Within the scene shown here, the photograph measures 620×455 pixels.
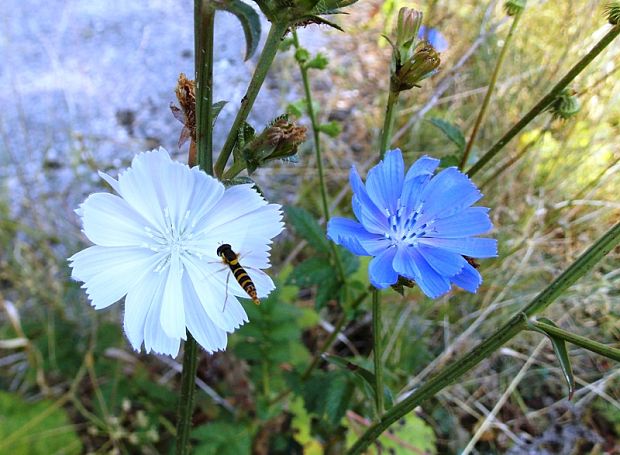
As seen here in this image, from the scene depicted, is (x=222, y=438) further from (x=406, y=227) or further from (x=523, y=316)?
(x=523, y=316)

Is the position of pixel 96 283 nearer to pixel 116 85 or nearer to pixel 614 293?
pixel 614 293

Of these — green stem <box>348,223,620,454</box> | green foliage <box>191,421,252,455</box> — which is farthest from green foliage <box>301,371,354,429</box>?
green stem <box>348,223,620,454</box>

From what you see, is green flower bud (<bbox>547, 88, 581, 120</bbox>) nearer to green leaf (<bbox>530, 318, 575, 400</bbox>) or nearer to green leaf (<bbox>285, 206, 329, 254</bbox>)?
green leaf (<bbox>530, 318, 575, 400</bbox>)

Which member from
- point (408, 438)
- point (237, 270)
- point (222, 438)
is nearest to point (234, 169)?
point (237, 270)

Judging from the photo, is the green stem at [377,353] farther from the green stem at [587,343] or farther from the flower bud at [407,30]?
the flower bud at [407,30]

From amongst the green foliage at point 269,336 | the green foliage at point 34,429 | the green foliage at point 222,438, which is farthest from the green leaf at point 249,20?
the green foliage at point 34,429
